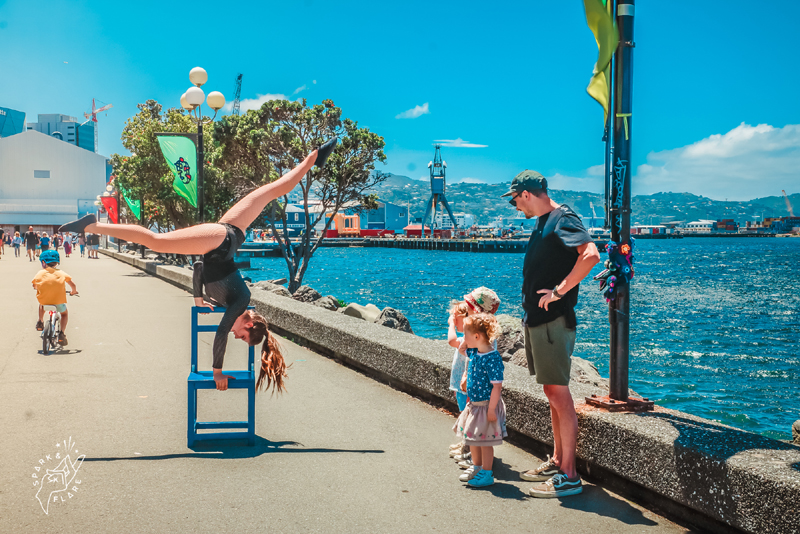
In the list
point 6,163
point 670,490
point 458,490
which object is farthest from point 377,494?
point 6,163

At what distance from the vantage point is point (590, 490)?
4.28m

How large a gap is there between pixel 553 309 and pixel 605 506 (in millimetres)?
1249

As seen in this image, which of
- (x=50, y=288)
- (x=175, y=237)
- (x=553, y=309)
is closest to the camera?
(x=553, y=309)

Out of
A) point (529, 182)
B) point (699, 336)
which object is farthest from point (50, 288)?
point (699, 336)

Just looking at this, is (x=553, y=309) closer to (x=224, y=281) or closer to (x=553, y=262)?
(x=553, y=262)

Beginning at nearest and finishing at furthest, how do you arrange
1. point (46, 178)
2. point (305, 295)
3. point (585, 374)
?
point (585, 374)
point (305, 295)
point (46, 178)

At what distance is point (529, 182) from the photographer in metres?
4.29

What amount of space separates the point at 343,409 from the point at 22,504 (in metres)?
2.99

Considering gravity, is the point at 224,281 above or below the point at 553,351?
above

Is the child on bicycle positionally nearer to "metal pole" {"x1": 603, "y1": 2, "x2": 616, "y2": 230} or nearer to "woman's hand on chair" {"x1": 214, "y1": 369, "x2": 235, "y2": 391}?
"woman's hand on chair" {"x1": 214, "y1": 369, "x2": 235, "y2": 391}

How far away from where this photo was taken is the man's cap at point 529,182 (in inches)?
169

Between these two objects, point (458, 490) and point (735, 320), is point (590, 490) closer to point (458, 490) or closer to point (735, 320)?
point (458, 490)

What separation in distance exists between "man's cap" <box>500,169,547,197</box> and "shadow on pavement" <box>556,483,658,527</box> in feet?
6.61

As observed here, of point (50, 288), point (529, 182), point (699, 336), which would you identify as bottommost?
point (699, 336)
